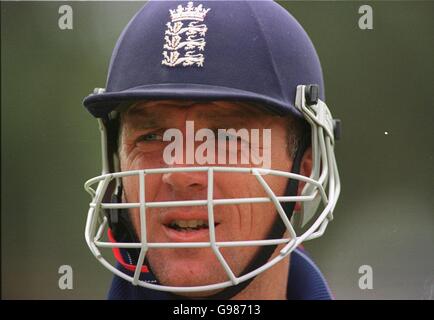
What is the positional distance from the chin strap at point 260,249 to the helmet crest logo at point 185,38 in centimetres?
27

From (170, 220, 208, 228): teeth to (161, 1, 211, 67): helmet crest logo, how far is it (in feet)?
0.89

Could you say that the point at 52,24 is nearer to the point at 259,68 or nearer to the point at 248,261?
the point at 259,68

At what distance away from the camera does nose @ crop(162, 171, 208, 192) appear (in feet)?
4.16

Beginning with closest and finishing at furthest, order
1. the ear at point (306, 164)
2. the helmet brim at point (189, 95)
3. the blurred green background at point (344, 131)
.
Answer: the helmet brim at point (189, 95) → the ear at point (306, 164) → the blurred green background at point (344, 131)

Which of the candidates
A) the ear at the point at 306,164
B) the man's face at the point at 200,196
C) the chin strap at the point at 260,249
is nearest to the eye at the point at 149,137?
the man's face at the point at 200,196

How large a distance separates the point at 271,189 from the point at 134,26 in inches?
15.6

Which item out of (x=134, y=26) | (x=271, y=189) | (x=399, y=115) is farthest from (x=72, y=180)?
(x=399, y=115)

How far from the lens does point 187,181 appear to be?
1269 millimetres

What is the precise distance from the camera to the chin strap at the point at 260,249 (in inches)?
53.1

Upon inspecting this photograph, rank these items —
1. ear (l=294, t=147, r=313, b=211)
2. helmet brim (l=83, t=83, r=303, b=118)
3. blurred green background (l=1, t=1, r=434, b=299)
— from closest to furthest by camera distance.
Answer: helmet brim (l=83, t=83, r=303, b=118)
ear (l=294, t=147, r=313, b=211)
blurred green background (l=1, t=1, r=434, b=299)

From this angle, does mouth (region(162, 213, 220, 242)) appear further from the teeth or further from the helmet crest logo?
the helmet crest logo

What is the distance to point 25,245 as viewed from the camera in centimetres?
194

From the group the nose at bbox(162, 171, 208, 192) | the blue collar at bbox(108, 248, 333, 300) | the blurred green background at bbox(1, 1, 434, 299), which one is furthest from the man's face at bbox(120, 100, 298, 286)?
the blurred green background at bbox(1, 1, 434, 299)

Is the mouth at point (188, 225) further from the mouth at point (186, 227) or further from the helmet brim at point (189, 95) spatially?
the helmet brim at point (189, 95)
